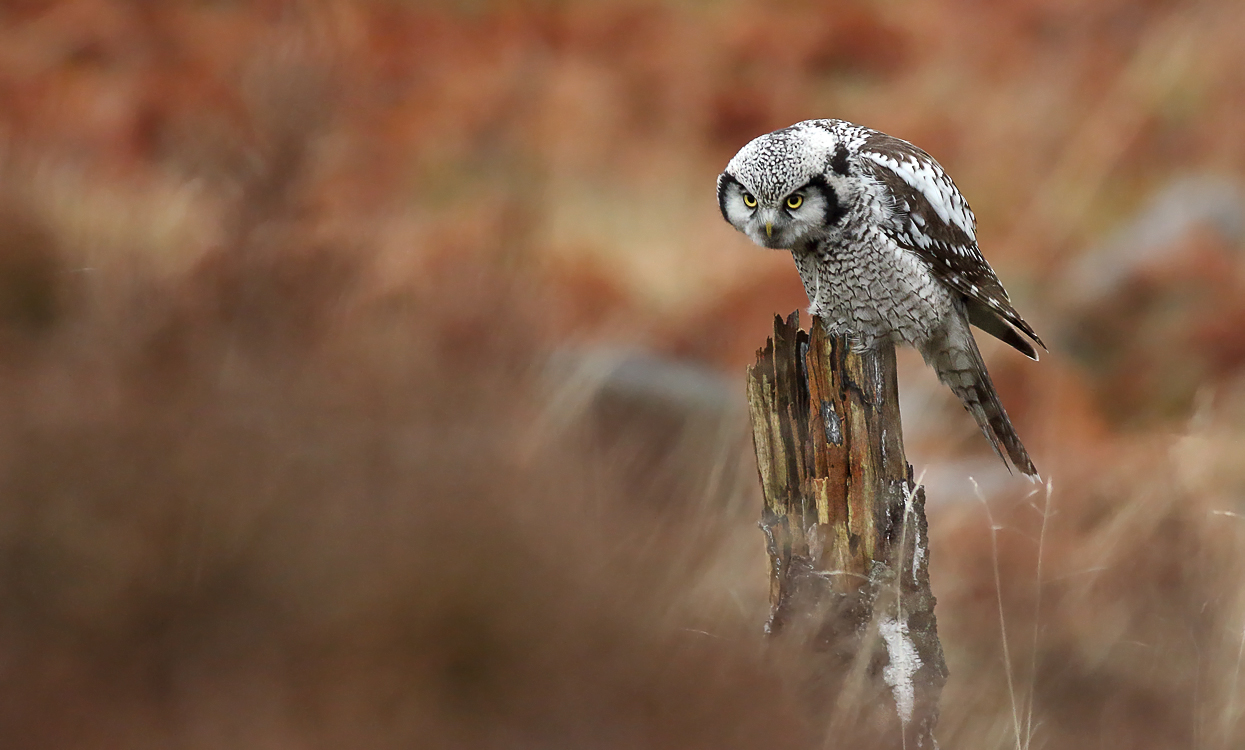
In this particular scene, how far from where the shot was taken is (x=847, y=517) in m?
1.61

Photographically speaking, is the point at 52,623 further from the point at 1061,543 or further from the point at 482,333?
the point at 1061,543

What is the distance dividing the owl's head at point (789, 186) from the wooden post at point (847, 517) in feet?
1.52

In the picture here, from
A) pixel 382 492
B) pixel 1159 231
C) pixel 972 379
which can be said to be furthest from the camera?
pixel 1159 231

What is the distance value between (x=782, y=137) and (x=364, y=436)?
4.76ft

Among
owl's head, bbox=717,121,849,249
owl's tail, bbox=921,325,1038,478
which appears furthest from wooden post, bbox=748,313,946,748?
owl's tail, bbox=921,325,1038,478

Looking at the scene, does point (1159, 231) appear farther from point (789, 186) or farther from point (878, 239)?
point (789, 186)

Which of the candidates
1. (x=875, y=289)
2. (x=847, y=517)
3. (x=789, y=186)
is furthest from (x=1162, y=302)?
(x=847, y=517)

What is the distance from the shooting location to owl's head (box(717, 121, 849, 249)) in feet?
6.67

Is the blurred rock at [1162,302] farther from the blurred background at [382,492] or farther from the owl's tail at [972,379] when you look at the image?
the owl's tail at [972,379]

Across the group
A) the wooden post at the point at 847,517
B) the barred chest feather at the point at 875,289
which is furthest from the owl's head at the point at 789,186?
the wooden post at the point at 847,517

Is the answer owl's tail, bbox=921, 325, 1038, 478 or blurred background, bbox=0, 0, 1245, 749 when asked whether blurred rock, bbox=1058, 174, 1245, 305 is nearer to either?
blurred background, bbox=0, 0, 1245, 749

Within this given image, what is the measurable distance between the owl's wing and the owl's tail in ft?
0.38

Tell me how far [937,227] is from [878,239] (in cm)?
23

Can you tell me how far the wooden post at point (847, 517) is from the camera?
1538mm
